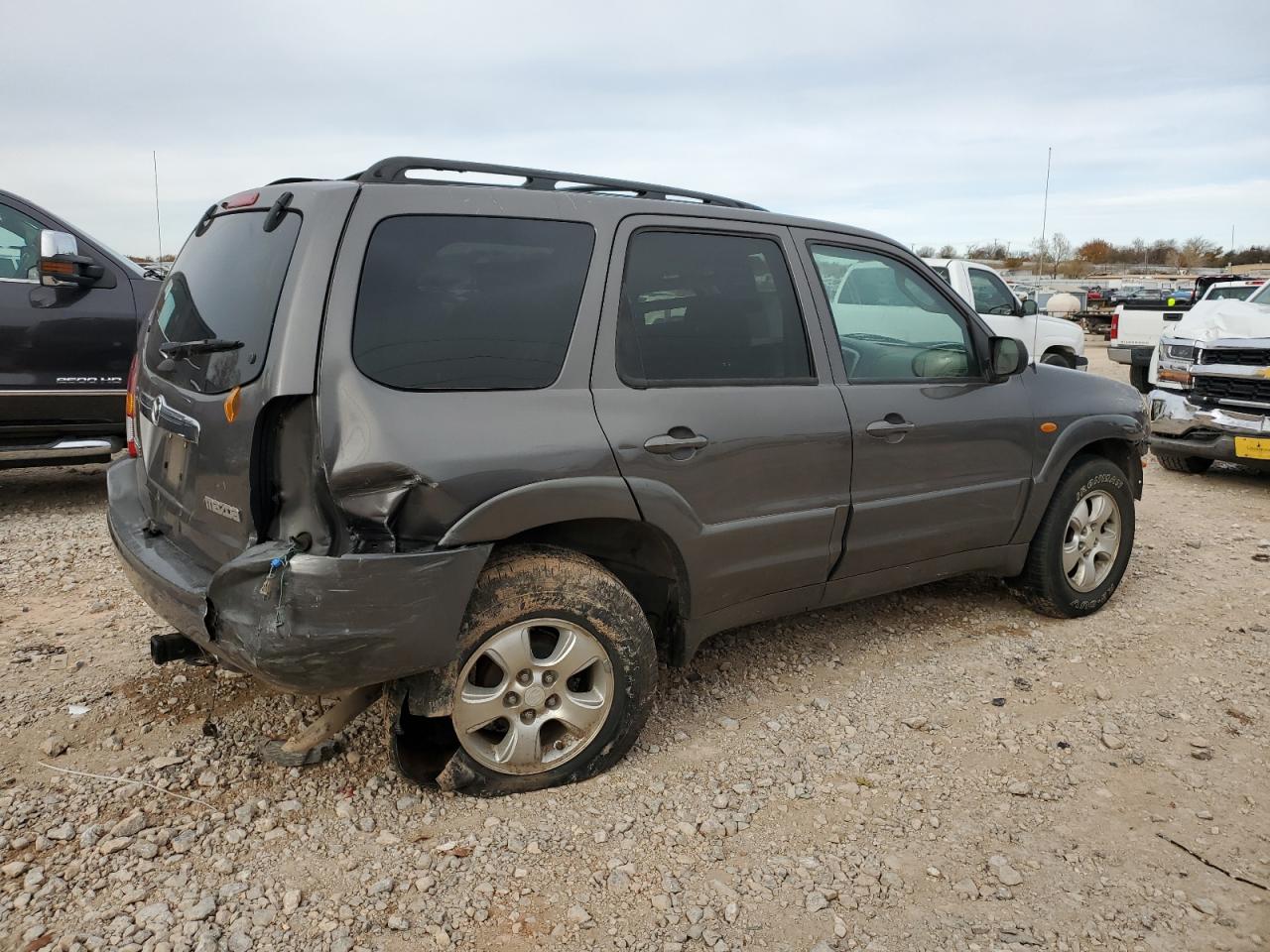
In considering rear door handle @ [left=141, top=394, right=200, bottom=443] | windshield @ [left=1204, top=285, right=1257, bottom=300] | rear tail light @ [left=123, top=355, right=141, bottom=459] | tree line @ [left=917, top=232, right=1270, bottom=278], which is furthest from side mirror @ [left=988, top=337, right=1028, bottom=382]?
tree line @ [left=917, top=232, right=1270, bottom=278]

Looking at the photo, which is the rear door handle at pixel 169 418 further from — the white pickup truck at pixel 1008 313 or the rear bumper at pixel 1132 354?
the rear bumper at pixel 1132 354

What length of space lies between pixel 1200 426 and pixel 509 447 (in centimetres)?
712

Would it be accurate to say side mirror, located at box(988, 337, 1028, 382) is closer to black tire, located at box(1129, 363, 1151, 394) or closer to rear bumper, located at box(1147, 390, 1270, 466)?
rear bumper, located at box(1147, 390, 1270, 466)

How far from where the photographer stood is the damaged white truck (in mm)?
7473

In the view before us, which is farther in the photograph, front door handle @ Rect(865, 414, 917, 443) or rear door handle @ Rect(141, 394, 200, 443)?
front door handle @ Rect(865, 414, 917, 443)

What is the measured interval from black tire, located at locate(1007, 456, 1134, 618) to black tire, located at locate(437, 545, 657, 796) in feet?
7.15

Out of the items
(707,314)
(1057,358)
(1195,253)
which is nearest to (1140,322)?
(1057,358)

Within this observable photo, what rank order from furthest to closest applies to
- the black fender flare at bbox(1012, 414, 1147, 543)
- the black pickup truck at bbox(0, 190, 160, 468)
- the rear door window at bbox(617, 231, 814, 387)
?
the black pickup truck at bbox(0, 190, 160, 468), the black fender flare at bbox(1012, 414, 1147, 543), the rear door window at bbox(617, 231, 814, 387)

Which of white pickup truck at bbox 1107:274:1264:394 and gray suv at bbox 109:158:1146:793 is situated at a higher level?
white pickup truck at bbox 1107:274:1264:394

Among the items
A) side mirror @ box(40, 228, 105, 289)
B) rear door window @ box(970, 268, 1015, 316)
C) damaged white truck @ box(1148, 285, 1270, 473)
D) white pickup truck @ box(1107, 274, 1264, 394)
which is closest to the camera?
side mirror @ box(40, 228, 105, 289)

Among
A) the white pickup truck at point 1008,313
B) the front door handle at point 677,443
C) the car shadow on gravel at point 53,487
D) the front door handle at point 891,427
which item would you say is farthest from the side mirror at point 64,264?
the white pickup truck at point 1008,313

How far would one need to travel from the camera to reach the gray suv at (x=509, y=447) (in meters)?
2.50

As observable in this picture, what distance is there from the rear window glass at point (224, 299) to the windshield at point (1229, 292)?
Result: 12051 millimetres

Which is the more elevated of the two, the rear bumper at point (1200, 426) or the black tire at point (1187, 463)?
the rear bumper at point (1200, 426)
